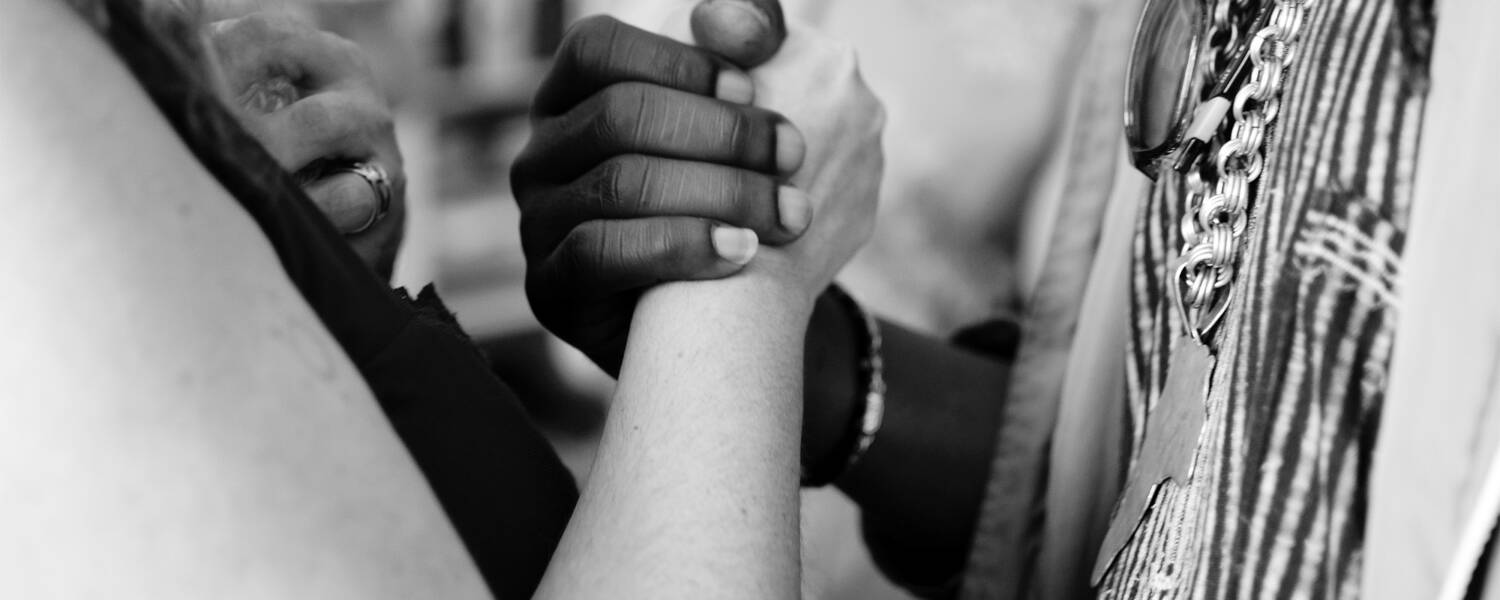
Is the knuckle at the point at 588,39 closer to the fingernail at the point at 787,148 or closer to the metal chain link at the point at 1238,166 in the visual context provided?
the fingernail at the point at 787,148

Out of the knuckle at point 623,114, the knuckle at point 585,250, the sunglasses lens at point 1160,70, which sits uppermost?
the sunglasses lens at point 1160,70

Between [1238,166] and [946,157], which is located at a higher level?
[1238,166]

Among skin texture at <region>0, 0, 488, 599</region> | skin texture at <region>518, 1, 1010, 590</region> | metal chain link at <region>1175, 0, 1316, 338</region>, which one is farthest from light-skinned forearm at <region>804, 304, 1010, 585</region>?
skin texture at <region>0, 0, 488, 599</region>

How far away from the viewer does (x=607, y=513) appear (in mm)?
454

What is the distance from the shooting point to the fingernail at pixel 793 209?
0.64 metres

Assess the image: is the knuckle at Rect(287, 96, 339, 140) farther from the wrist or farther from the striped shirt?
the striped shirt

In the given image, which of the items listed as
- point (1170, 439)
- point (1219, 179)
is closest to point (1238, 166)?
point (1219, 179)

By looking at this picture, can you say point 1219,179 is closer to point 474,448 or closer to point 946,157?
point 474,448

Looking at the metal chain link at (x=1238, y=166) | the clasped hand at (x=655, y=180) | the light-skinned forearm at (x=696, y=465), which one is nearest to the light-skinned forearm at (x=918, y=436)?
the clasped hand at (x=655, y=180)

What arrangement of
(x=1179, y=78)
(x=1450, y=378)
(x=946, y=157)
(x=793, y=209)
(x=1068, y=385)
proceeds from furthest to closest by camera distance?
(x=946, y=157)
(x=1068, y=385)
(x=793, y=209)
(x=1179, y=78)
(x=1450, y=378)

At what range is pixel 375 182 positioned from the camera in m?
0.65

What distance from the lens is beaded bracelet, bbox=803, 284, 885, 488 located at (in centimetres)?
82

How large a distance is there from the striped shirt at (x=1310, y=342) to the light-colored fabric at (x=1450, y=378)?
→ 0.07 feet

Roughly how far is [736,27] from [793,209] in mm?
128
